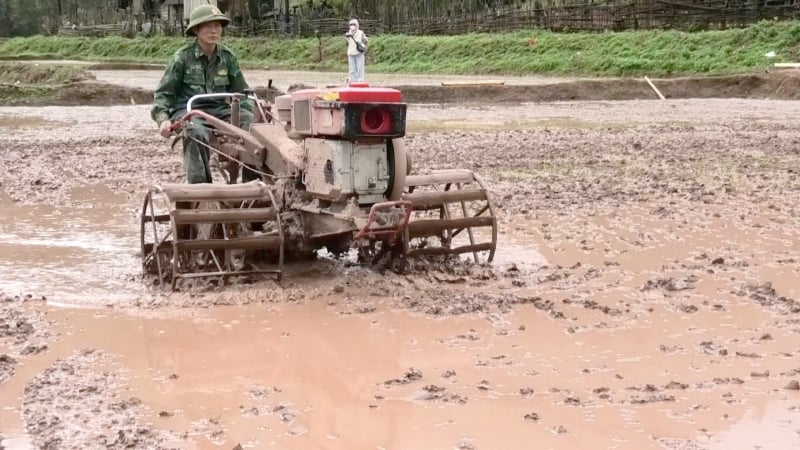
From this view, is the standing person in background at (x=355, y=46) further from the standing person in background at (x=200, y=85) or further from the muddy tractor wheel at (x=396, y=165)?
the muddy tractor wheel at (x=396, y=165)

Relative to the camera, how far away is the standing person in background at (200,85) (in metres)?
6.86

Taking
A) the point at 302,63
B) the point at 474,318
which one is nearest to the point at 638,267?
the point at 474,318

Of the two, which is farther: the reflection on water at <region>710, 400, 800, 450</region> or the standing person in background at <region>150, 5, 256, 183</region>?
the standing person in background at <region>150, 5, 256, 183</region>

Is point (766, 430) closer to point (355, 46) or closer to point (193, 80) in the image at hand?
point (193, 80)

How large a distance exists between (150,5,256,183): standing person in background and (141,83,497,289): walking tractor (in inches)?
3.9

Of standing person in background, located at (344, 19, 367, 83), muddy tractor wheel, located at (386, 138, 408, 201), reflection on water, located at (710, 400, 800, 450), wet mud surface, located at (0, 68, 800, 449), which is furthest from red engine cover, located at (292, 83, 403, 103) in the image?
standing person in background, located at (344, 19, 367, 83)

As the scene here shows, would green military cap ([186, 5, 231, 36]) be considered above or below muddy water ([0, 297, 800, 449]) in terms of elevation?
above

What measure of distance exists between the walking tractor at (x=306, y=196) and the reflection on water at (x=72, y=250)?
0.41 m

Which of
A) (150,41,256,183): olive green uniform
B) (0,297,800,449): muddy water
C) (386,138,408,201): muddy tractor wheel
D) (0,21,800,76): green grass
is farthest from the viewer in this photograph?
(0,21,800,76): green grass

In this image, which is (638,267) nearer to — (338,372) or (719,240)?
(719,240)

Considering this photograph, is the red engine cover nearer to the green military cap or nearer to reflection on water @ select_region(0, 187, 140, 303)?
the green military cap

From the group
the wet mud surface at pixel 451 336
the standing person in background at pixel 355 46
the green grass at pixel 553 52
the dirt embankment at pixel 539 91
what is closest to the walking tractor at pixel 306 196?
the wet mud surface at pixel 451 336

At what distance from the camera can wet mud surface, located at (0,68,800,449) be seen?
13.1ft

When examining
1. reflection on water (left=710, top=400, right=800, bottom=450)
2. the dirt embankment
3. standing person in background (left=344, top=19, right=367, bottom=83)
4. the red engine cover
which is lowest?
reflection on water (left=710, top=400, right=800, bottom=450)
